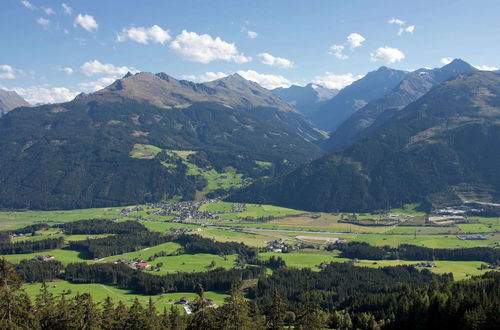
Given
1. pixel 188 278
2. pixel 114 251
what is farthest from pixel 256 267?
pixel 114 251

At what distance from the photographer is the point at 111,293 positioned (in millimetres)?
125875

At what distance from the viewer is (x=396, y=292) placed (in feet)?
344

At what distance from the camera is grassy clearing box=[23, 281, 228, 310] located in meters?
118

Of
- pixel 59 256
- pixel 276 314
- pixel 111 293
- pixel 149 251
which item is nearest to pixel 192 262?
pixel 149 251

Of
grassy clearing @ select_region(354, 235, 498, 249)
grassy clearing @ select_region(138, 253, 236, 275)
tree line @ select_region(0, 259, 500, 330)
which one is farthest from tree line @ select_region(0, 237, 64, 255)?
grassy clearing @ select_region(354, 235, 498, 249)

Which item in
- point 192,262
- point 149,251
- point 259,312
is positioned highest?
point 259,312

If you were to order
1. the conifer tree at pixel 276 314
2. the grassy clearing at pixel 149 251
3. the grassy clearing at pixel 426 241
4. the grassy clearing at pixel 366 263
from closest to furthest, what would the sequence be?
the conifer tree at pixel 276 314
the grassy clearing at pixel 366 263
the grassy clearing at pixel 149 251
the grassy clearing at pixel 426 241

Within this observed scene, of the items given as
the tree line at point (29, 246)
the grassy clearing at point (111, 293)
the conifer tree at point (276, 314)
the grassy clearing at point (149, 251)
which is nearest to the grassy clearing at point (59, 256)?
the tree line at point (29, 246)

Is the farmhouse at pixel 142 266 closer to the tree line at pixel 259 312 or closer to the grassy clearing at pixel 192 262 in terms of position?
the grassy clearing at pixel 192 262

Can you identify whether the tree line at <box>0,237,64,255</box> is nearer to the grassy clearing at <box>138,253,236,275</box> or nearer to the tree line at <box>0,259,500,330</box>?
the grassy clearing at <box>138,253,236,275</box>

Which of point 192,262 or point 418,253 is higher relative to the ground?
point 418,253

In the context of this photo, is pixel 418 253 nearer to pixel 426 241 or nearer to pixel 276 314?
pixel 426 241

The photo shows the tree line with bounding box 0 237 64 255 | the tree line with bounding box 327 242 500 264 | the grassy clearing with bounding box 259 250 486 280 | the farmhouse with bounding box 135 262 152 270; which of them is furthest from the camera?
the tree line with bounding box 0 237 64 255

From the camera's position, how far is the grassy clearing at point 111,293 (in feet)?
387
